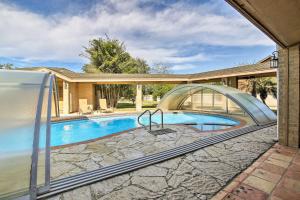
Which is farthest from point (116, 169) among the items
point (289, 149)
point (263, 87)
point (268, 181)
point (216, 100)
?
point (263, 87)

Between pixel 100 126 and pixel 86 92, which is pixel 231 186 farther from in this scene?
pixel 86 92

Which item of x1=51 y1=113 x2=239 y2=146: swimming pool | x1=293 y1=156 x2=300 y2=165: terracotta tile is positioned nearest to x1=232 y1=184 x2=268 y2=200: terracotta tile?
x1=293 y1=156 x2=300 y2=165: terracotta tile

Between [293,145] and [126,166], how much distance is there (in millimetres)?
4634

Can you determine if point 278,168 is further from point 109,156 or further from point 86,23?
point 86,23

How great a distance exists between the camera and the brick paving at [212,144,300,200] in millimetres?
2652

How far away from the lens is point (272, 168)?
3.56m

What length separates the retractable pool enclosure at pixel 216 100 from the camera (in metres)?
9.01

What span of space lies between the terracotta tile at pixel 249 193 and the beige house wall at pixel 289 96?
3.02 metres

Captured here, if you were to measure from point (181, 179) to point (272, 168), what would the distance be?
1982 mm

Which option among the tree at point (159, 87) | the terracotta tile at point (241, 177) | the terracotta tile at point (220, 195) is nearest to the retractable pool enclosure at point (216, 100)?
the terracotta tile at point (241, 177)

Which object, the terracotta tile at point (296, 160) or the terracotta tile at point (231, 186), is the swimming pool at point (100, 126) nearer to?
the terracotta tile at point (296, 160)

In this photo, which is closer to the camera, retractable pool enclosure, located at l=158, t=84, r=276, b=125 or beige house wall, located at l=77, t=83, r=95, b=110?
retractable pool enclosure, located at l=158, t=84, r=276, b=125

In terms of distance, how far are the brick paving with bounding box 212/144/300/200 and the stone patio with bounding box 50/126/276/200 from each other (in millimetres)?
156

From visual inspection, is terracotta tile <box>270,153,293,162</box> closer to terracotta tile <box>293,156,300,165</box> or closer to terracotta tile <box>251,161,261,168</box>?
terracotta tile <box>293,156,300,165</box>
